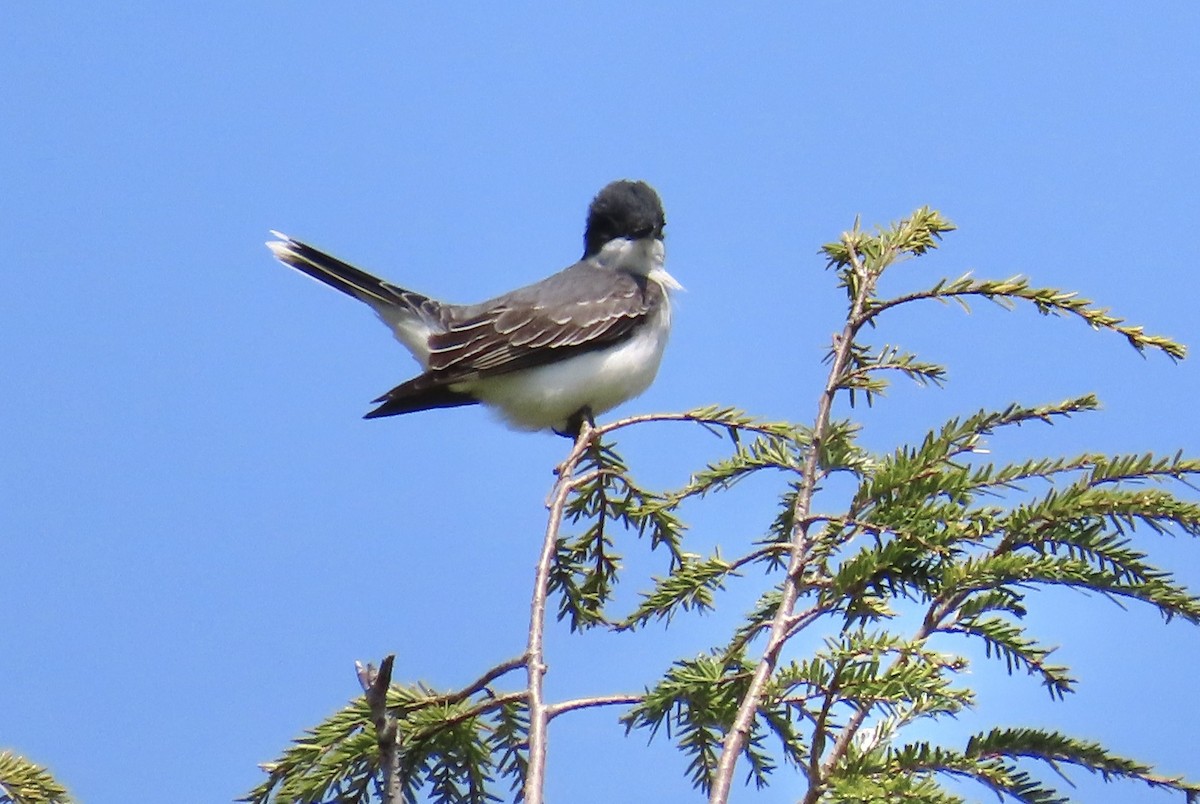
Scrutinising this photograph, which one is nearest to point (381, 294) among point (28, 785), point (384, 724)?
point (28, 785)

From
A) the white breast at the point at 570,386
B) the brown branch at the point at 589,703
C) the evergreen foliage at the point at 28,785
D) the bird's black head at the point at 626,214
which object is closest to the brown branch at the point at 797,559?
the brown branch at the point at 589,703

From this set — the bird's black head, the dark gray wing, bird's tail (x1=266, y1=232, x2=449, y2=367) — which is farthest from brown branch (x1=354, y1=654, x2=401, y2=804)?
the bird's black head

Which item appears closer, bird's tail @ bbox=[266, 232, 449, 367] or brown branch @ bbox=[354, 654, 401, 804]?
brown branch @ bbox=[354, 654, 401, 804]

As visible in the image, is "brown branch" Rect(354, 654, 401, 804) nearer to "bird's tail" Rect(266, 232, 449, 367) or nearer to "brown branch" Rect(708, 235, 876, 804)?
"brown branch" Rect(708, 235, 876, 804)

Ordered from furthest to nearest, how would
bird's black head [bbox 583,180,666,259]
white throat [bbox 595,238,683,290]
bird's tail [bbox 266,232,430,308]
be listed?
bird's black head [bbox 583,180,666,259], white throat [bbox 595,238,683,290], bird's tail [bbox 266,232,430,308]

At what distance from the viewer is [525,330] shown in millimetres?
5812

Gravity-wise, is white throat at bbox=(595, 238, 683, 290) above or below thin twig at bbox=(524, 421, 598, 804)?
above

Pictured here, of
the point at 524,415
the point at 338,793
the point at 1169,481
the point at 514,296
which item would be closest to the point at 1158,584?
the point at 1169,481

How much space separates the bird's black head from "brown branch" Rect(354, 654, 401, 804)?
4.50 m

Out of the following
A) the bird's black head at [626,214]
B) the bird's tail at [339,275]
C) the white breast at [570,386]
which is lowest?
the white breast at [570,386]

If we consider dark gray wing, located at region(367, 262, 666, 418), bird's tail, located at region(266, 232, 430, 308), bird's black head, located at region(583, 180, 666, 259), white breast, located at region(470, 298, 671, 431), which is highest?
bird's black head, located at region(583, 180, 666, 259)

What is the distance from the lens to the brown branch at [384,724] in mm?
2145

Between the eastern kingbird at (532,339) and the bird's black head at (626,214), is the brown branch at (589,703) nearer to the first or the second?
the eastern kingbird at (532,339)

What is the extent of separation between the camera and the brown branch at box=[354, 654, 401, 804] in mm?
2145
